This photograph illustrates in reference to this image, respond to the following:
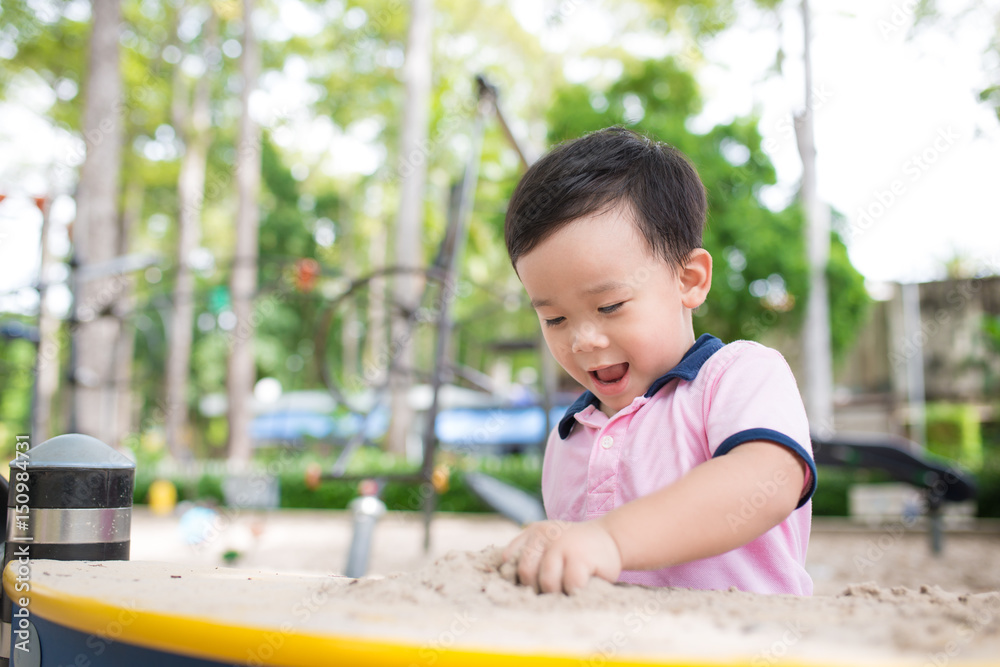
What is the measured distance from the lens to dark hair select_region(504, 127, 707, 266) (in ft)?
3.37

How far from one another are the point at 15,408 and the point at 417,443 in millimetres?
20838

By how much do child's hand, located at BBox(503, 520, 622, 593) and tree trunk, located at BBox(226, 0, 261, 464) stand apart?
1024 cm

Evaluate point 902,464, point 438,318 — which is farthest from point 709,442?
point 902,464

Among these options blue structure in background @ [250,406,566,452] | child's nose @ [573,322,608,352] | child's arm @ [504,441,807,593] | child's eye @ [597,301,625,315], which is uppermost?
child's eye @ [597,301,625,315]

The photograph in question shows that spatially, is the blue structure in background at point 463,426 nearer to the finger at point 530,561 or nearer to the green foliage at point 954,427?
the green foliage at point 954,427

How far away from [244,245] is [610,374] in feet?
34.9

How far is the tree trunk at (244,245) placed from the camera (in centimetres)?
1058

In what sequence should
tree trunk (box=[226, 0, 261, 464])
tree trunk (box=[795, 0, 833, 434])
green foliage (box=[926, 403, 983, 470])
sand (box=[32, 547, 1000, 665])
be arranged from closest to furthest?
1. sand (box=[32, 547, 1000, 665])
2. tree trunk (box=[795, 0, 833, 434])
3. tree trunk (box=[226, 0, 261, 464])
4. green foliage (box=[926, 403, 983, 470])

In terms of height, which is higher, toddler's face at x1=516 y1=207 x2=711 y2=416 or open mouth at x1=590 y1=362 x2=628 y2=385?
toddler's face at x1=516 y1=207 x2=711 y2=416

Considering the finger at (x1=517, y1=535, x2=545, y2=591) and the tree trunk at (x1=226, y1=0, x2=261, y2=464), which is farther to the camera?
the tree trunk at (x1=226, y1=0, x2=261, y2=464)

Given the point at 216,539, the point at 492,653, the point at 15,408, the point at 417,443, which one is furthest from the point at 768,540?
the point at 15,408

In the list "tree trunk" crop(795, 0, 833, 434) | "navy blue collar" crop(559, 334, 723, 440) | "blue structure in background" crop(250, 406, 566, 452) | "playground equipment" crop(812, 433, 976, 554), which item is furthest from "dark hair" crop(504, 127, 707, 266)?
"blue structure in background" crop(250, 406, 566, 452)

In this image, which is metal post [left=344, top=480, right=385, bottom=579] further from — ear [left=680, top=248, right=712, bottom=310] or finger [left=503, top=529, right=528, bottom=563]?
finger [left=503, top=529, right=528, bottom=563]

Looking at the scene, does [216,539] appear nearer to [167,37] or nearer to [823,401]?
[823,401]
